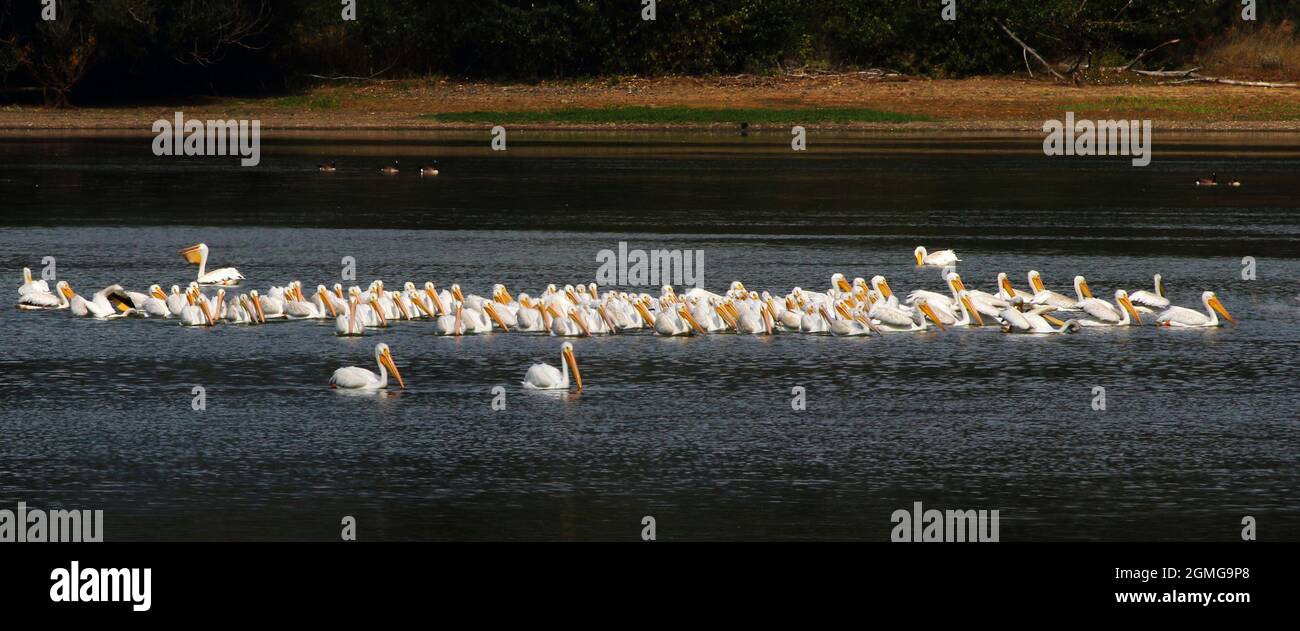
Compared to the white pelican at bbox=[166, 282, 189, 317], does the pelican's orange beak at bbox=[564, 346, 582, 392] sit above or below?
below

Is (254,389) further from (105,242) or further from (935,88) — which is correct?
(935,88)

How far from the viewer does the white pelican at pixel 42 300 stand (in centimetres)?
1962

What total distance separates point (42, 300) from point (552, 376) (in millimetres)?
7011

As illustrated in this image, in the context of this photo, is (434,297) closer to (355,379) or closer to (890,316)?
(355,379)

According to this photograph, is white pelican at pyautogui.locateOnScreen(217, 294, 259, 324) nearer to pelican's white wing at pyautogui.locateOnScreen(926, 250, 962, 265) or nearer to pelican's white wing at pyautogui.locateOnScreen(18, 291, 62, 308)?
pelican's white wing at pyautogui.locateOnScreen(18, 291, 62, 308)

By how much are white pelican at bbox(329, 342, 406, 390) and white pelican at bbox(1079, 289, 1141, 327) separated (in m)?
7.36

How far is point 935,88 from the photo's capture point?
54.9 meters

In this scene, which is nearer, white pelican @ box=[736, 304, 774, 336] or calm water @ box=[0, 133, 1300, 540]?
calm water @ box=[0, 133, 1300, 540]

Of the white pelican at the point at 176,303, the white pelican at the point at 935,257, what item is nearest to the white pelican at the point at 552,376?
the white pelican at the point at 176,303

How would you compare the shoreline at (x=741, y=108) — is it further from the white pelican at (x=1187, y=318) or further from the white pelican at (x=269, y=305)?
the white pelican at (x=269, y=305)

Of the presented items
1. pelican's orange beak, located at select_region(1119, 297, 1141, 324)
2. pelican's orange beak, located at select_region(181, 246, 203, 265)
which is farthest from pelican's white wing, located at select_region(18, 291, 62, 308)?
pelican's orange beak, located at select_region(1119, 297, 1141, 324)

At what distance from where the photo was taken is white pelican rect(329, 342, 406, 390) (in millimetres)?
15211

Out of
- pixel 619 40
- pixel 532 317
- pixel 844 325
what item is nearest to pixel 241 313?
pixel 532 317

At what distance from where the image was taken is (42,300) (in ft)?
64.4
